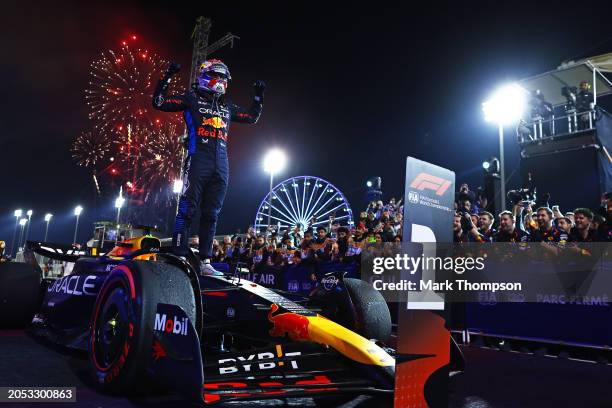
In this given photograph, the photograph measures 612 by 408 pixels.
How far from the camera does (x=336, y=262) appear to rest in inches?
355

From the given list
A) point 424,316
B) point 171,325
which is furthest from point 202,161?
point 424,316

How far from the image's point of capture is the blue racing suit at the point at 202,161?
444cm

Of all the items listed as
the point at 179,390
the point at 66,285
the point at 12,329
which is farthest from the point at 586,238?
the point at 12,329

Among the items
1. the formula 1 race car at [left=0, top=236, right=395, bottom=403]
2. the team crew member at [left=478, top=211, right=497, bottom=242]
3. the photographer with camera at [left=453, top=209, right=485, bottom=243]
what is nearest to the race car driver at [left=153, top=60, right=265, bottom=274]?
the formula 1 race car at [left=0, top=236, right=395, bottom=403]

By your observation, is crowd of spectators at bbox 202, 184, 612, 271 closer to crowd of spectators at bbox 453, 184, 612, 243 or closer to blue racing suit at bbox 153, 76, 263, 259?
crowd of spectators at bbox 453, 184, 612, 243

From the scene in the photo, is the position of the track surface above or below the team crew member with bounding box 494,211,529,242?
below

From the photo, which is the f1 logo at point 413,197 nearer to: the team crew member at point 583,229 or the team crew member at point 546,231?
the team crew member at point 583,229

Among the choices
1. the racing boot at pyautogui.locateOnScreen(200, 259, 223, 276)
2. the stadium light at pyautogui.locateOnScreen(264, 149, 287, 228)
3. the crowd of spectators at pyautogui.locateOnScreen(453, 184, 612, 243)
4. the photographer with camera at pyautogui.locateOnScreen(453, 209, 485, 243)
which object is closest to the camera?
the racing boot at pyautogui.locateOnScreen(200, 259, 223, 276)

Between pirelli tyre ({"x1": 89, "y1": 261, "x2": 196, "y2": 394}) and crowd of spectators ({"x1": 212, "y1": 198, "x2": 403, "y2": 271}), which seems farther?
crowd of spectators ({"x1": 212, "y1": 198, "x2": 403, "y2": 271})

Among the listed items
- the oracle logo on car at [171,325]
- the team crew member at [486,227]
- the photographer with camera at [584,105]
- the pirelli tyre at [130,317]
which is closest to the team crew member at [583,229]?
the team crew member at [486,227]

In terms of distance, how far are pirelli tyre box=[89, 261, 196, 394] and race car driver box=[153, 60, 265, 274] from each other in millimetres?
1049

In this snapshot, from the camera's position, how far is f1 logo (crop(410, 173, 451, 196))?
256cm

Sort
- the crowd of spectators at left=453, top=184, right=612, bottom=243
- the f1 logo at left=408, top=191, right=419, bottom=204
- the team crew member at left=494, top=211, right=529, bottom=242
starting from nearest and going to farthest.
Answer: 1. the f1 logo at left=408, top=191, right=419, bottom=204
2. the crowd of spectators at left=453, top=184, right=612, bottom=243
3. the team crew member at left=494, top=211, right=529, bottom=242

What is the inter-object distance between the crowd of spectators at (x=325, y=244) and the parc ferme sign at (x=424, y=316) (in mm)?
6081
